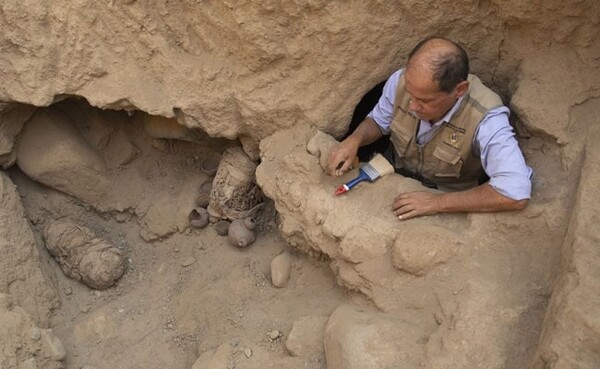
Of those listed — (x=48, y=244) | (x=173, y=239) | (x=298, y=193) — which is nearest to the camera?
(x=298, y=193)

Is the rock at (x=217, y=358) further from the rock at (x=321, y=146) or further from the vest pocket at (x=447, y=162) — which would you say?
the vest pocket at (x=447, y=162)

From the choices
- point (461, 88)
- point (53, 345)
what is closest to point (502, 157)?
point (461, 88)

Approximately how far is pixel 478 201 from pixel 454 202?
9 centimetres

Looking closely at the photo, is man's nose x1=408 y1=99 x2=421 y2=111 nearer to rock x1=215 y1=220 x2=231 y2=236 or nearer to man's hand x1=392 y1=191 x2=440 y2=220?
man's hand x1=392 y1=191 x2=440 y2=220

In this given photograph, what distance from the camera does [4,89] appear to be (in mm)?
2766

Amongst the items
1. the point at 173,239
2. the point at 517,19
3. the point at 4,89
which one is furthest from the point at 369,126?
the point at 4,89

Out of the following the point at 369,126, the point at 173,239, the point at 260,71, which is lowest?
the point at 173,239

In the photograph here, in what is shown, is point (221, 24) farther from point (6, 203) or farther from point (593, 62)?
point (593, 62)

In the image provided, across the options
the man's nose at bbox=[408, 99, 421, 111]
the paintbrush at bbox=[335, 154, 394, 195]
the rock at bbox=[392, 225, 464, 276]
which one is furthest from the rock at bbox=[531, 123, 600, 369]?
the paintbrush at bbox=[335, 154, 394, 195]

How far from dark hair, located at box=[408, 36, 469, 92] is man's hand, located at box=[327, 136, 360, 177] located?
19.2 inches

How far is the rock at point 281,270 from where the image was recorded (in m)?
2.79

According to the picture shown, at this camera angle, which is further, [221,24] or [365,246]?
[221,24]

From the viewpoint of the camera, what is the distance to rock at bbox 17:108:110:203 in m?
3.06

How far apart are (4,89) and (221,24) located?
1009 mm
